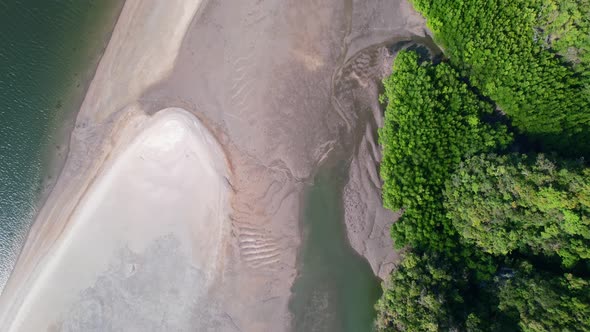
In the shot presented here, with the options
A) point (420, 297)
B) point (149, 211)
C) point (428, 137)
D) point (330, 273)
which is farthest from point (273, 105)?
point (420, 297)

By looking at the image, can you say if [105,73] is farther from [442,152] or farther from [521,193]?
[521,193]

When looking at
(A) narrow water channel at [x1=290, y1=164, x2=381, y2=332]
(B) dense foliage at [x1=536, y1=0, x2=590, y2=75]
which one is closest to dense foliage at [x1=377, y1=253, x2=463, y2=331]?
(A) narrow water channel at [x1=290, y1=164, x2=381, y2=332]

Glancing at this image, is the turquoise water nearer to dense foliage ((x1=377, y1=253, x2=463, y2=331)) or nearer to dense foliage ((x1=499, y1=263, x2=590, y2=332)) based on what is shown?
dense foliage ((x1=377, y1=253, x2=463, y2=331))

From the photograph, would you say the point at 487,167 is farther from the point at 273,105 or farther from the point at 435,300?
the point at 273,105

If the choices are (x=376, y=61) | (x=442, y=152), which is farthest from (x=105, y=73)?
(x=442, y=152)

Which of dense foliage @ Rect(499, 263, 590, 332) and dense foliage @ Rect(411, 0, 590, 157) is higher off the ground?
dense foliage @ Rect(411, 0, 590, 157)

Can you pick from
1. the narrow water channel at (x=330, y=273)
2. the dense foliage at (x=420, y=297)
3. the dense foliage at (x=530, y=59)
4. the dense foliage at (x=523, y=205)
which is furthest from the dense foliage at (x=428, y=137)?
the narrow water channel at (x=330, y=273)
